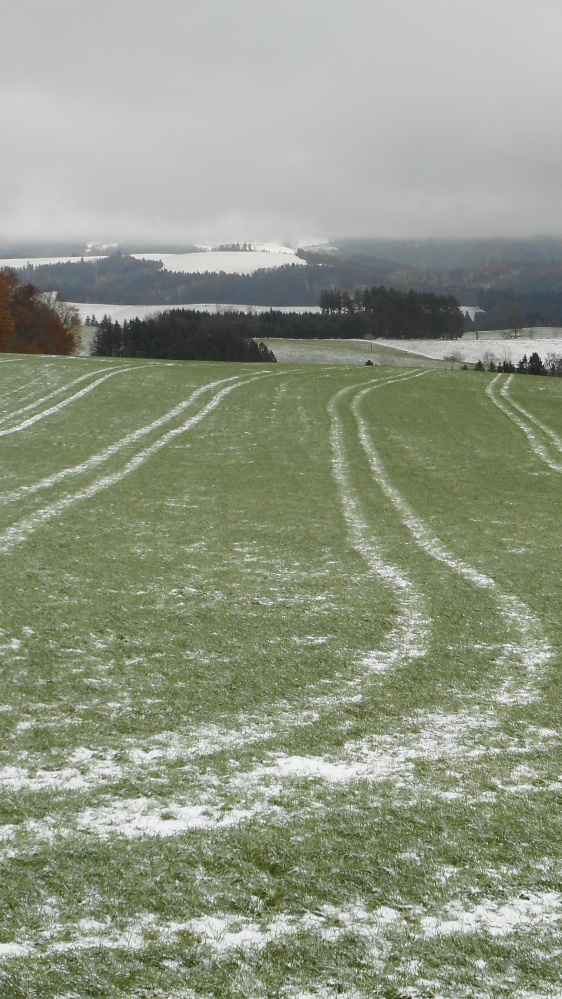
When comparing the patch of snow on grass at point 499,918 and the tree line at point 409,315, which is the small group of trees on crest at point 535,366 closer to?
the tree line at point 409,315

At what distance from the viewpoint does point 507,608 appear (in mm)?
7336

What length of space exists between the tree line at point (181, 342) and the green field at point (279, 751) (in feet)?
290

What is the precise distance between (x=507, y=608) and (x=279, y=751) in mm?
3623

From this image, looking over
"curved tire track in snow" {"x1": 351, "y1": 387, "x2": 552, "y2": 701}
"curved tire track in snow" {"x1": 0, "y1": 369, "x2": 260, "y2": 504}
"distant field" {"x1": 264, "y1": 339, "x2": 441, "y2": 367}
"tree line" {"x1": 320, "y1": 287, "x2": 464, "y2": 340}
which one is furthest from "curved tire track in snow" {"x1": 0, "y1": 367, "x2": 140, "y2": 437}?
"tree line" {"x1": 320, "y1": 287, "x2": 464, "y2": 340}

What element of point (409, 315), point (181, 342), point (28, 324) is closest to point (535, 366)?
point (409, 315)

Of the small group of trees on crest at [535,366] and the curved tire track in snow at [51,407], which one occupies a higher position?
the small group of trees on crest at [535,366]

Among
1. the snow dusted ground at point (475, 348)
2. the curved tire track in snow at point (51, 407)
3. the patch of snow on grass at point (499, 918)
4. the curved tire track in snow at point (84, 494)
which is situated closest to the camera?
the patch of snow on grass at point (499, 918)

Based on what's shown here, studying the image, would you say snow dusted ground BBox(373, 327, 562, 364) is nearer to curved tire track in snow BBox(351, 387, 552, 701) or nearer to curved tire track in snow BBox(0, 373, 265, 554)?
curved tire track in snow BBox(0, 373, 265, 554)

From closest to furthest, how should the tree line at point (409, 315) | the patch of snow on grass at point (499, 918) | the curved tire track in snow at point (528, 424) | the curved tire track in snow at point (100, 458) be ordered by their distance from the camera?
the patch of snow on grass at point (499, 918), the curved tire track in snow at point (100, 458), the curved tire track in snow at point (528, 424), the tree line at point (409, 315)

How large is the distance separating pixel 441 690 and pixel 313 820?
194 centimetres

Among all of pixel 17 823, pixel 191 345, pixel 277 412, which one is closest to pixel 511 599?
pixel 17 823

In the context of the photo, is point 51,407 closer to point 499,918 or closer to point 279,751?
point 279,751

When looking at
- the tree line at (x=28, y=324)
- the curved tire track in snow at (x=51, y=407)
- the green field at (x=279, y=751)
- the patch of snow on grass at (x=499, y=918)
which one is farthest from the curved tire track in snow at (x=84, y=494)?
the tree line at (x=28, y=324)

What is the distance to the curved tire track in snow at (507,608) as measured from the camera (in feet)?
19.3
